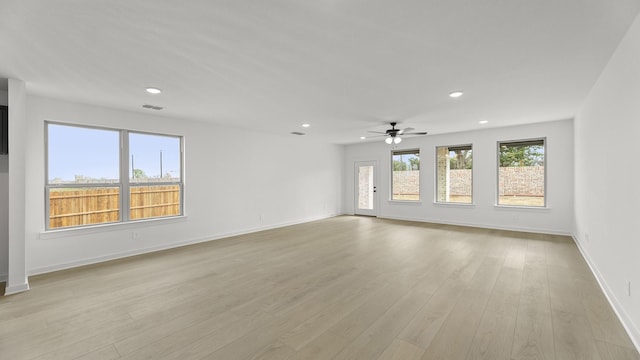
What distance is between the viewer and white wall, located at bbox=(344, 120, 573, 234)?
5.94 meters

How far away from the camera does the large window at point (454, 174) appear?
720 cm

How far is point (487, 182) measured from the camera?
269 inches

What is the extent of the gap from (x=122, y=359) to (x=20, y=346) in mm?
942

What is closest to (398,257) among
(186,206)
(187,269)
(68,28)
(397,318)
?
(397,318)

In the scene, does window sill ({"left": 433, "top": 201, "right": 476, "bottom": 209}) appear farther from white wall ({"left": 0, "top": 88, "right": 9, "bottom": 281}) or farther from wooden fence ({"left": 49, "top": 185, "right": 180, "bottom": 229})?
white wall ({"left": 0, "top": 88, "right": 9, "bottom": 281})

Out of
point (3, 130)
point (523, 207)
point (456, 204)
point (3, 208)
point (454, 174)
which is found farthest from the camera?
point (454, 174)

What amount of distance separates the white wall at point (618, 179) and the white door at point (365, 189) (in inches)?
214

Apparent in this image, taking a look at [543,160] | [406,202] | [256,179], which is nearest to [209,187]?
[256,179]

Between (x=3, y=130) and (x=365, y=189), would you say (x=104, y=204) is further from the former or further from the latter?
(x=365, y=189)

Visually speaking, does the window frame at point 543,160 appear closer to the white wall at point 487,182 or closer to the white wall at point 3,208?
the white wall at point 487,182

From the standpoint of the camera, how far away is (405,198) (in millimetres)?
8297

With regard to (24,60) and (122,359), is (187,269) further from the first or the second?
(24,60)

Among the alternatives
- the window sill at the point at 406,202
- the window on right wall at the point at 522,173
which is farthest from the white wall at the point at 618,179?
the window sill at the point at 406,202

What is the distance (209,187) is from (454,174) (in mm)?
6029
